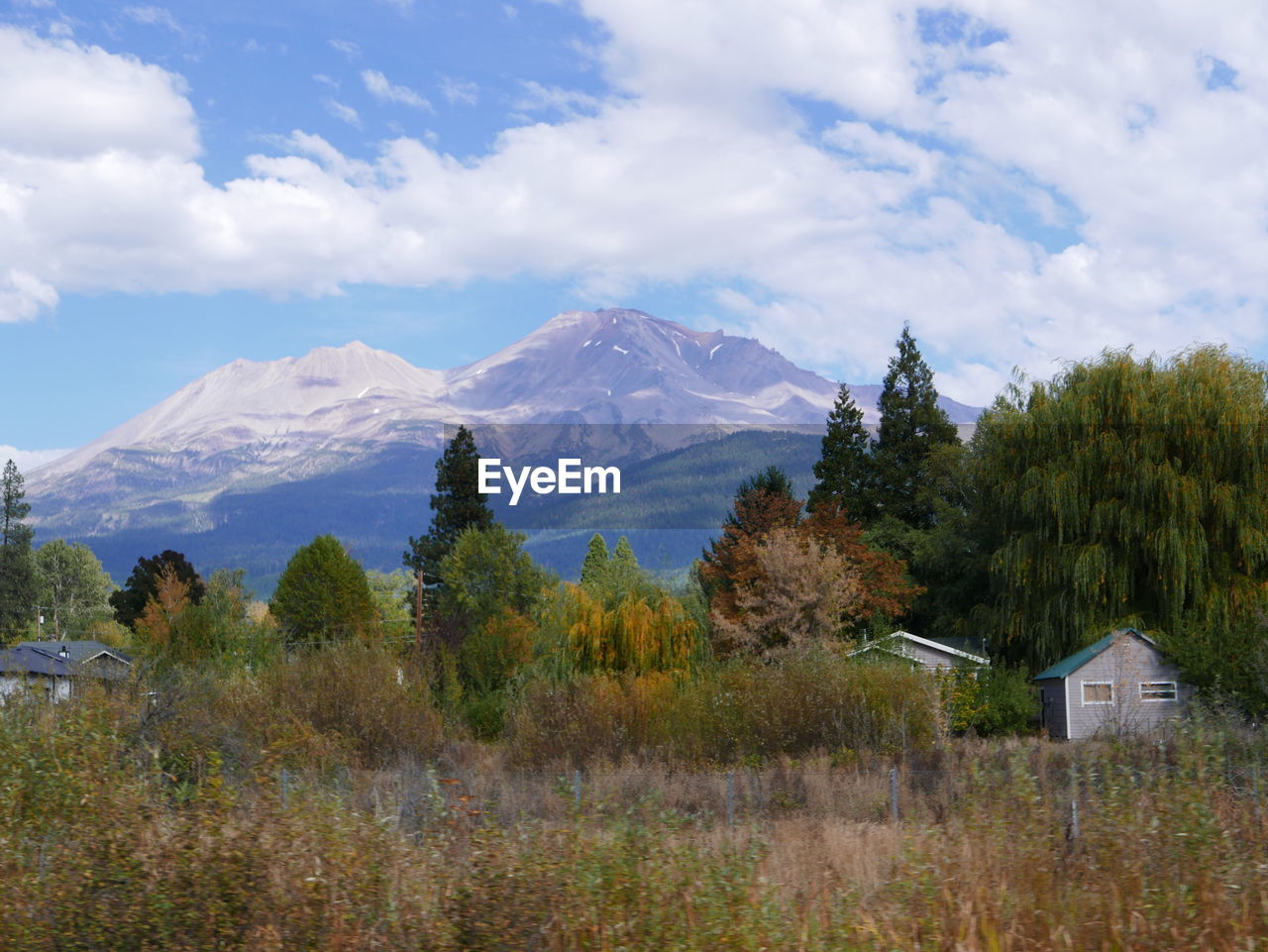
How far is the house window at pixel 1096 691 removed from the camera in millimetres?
42156

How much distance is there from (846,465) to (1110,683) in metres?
22.1

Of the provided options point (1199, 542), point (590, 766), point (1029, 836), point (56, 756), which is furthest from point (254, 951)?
point (1199, 542)

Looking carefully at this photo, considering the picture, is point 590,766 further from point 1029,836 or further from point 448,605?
point 448,605

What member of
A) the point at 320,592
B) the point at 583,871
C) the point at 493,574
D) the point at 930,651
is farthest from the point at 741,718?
the point at 320,592

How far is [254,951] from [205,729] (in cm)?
1194

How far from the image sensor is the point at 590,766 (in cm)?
2567

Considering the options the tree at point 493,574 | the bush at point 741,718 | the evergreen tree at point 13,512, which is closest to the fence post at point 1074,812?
the bush at point 741,718

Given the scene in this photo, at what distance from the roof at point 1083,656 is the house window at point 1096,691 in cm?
90

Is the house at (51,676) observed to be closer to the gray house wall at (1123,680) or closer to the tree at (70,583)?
the gray house wall at (1123,680)

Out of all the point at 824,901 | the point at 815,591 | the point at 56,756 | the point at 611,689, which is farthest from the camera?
the point at 815,591

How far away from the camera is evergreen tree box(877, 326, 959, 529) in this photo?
6138 centimetres

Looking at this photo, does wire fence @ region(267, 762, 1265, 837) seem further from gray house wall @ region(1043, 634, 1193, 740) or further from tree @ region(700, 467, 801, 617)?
tree @ region(700, 467, 801, 617)

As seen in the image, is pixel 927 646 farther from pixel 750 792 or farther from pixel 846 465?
pixel 750 792

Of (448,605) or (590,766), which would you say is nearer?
(590,766)
